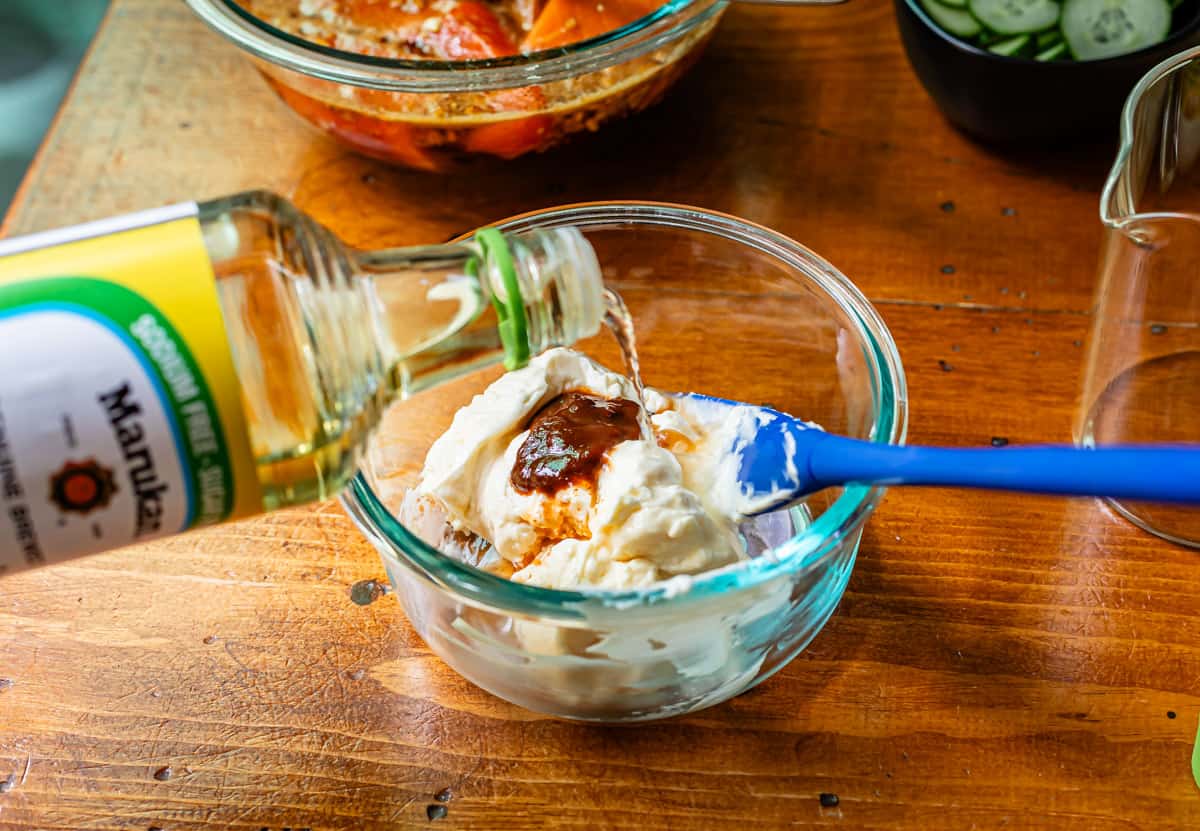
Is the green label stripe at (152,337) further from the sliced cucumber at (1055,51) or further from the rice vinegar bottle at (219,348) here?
the sliced cucumber at (1055,51)

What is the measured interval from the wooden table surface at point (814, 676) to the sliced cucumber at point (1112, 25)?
0.13 meters

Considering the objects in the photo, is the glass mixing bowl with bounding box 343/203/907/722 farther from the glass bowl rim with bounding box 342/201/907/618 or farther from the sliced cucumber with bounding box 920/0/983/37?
the sliced cucumber with bounding box 920/0/983/37

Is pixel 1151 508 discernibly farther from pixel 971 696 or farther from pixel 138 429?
pixel 138 429

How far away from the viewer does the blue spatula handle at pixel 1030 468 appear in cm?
57

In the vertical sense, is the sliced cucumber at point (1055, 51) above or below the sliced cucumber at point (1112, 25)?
below

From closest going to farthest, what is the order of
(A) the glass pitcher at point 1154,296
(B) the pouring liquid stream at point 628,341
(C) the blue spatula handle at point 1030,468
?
1. (C) the blue spatula handle at point 1030,468
2. (B) the pouring liquid stream at point 628,341
3. (A) the glass pitcher at point 1154,296

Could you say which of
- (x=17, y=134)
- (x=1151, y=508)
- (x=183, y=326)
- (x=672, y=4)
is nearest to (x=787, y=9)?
(x=672, y=4)

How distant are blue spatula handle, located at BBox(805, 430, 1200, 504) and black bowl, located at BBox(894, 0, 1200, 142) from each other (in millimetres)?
516

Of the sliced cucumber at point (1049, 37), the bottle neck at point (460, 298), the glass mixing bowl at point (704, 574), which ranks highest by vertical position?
the bottle neck at point (460, 298)

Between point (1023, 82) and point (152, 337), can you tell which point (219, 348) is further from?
point (1023, 82)

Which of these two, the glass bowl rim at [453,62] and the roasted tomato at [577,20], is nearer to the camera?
the glass bowl rim at [453,62]

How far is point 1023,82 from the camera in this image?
107cm

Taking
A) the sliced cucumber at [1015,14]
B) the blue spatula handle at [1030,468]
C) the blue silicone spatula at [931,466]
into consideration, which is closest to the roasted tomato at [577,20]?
the sliced cucumber at [1015,14]

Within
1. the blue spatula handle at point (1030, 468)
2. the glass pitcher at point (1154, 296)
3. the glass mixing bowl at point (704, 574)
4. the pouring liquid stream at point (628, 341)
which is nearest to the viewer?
the blue spatula handle at point (1030, 468)
